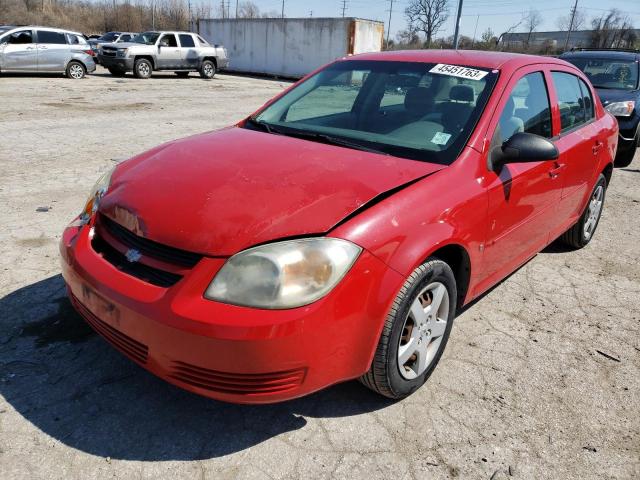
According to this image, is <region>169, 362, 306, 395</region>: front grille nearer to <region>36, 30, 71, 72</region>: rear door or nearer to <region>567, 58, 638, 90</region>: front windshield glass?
<region>567, 58, 638, 90</region>: front windshield glass

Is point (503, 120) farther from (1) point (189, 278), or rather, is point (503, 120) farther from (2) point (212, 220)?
(1) point (189, 278)

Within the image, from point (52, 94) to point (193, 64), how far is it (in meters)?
9.20

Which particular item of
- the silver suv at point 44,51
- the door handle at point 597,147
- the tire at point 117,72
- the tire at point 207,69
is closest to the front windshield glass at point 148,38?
the tire at point 117,72

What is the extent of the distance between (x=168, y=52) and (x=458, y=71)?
20.6 m

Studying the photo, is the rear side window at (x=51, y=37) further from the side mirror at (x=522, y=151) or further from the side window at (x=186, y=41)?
the side mirror at (x=522, y=151)

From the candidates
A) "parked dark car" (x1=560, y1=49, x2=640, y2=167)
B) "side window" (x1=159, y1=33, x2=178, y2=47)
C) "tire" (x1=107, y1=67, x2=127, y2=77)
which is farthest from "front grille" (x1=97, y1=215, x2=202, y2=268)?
"side window" (x1=159, y1=33, x2=178, y2=47)

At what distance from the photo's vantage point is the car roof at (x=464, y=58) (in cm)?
323

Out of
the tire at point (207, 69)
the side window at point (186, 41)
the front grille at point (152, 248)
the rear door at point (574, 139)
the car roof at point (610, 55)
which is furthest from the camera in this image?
the tire at point (207, 69)

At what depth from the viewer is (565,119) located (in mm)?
3799

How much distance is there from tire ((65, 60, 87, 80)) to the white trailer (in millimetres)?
10631

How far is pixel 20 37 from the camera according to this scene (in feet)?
55.3

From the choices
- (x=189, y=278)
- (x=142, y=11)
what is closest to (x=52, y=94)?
(x=189, y=278)

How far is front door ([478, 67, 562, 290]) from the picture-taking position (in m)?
2.87

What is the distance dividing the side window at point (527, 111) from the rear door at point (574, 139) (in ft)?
Result: 0.54
